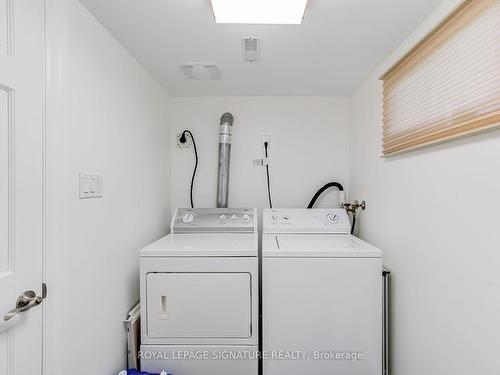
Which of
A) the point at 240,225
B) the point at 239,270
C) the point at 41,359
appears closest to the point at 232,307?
the point at 239,270

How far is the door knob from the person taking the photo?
34.0 inches

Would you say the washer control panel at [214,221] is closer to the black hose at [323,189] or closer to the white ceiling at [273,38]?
the black hose at [323,189]

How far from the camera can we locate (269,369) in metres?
1.46

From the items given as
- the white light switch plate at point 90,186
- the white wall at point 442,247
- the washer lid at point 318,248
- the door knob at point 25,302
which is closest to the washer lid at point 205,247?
the washer lid at point 318,248

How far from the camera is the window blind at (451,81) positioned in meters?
0.88

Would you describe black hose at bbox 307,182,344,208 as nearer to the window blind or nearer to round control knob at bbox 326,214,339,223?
round control knob at bbox 326,214,339,223

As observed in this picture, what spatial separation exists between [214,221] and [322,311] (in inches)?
40.0

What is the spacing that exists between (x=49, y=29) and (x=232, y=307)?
1.54 metres

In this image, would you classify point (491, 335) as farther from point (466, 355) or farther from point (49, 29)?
point (49, 29)

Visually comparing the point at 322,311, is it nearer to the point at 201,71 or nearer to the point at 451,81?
the point at 451,81

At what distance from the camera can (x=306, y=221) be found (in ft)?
6.79

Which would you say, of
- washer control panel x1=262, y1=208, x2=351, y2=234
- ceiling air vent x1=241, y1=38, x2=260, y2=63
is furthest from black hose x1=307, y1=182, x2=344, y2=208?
ceiling air vent x1=241, y1=38, x2=260, y2=63

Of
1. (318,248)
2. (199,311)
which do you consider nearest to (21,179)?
(199,311)

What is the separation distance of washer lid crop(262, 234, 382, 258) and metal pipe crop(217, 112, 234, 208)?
0.61 meters
